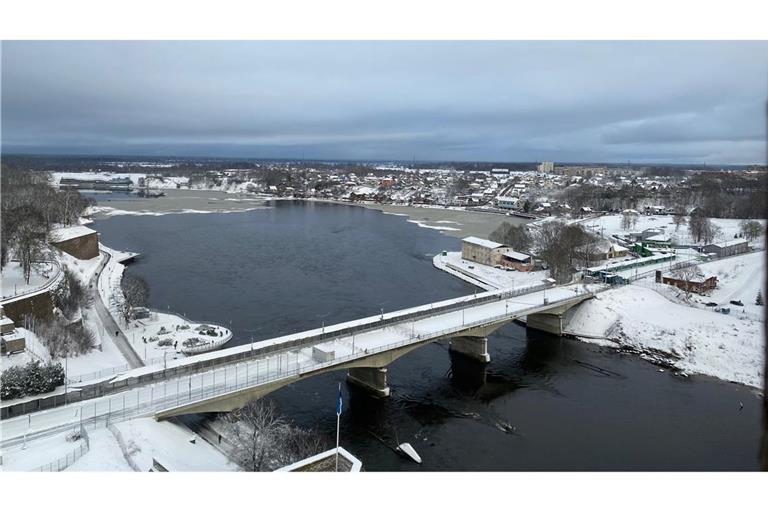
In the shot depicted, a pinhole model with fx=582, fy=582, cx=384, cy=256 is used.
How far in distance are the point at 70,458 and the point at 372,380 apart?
19.0 ft

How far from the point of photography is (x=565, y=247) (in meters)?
21.7

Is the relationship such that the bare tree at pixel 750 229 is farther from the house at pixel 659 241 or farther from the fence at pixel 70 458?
the fence at pixel 70 458

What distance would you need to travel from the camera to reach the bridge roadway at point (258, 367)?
27.8ft

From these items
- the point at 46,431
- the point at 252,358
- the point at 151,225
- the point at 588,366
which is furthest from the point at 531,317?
the point at 151,225

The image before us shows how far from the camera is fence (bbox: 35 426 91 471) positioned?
22.8 ft

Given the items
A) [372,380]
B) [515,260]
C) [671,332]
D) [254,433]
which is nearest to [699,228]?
[515,260]

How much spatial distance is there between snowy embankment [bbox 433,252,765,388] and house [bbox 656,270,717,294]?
0.33 meters

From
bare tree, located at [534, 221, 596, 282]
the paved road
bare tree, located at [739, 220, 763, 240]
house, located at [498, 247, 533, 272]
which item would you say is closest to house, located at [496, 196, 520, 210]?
bare tree, located at [739, 220, 763, 240]

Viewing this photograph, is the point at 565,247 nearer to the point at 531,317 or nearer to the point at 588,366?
the point at 531,317

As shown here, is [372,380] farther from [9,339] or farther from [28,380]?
[9,339]

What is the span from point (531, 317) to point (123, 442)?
1203cm

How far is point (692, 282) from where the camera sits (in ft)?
60.5

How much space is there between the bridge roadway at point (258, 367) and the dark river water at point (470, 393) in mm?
891

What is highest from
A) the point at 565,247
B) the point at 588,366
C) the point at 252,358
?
the point at 565,247
